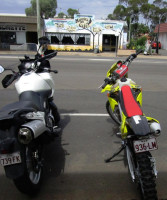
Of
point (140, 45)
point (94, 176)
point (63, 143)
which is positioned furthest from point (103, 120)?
point (140, 45)

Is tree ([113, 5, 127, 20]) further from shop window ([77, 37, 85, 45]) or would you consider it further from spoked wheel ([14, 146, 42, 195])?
spoked wheel ([14, 146, 42, 195])

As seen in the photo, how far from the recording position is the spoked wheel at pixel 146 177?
229cm

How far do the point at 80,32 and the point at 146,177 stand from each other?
2986cm

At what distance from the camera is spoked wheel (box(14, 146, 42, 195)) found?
92.4 inches

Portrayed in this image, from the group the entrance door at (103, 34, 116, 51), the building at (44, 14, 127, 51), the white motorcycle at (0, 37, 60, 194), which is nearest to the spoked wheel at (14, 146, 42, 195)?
the white motorcycle at (0, 37, 60, 194)

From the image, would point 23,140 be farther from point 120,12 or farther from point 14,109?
point 120,12

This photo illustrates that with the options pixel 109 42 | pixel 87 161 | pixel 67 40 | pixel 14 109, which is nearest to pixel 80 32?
pixel 67 40

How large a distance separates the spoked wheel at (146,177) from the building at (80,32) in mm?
28293

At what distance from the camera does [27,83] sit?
10.4 ft

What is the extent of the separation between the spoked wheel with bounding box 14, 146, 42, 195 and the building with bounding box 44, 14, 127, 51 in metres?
28.0

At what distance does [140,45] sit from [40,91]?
90.6 ft

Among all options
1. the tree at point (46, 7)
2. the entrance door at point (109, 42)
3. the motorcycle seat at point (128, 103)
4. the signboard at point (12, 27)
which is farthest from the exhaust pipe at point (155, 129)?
the tree at point (46, 7)

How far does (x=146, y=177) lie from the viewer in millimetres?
2287

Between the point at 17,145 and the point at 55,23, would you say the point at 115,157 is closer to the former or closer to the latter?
the point at 17,145
